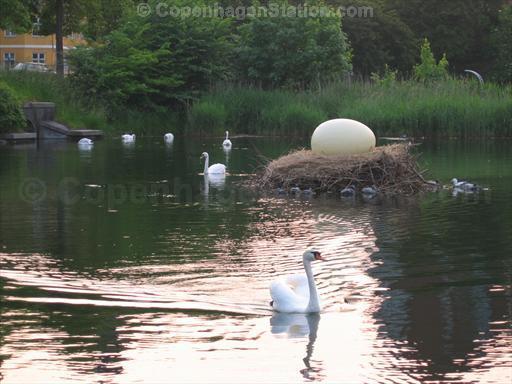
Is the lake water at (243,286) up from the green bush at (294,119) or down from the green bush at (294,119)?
down

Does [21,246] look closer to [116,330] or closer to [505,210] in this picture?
[116,330]

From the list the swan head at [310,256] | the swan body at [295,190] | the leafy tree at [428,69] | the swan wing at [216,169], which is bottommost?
the swan head at [310,256]

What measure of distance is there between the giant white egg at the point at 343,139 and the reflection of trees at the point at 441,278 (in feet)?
12.8

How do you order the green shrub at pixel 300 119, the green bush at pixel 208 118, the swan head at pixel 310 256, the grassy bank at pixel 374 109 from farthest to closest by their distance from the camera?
the green bush at pixel 208 118
the green shrub at pixel 300 119
the grassy bank at pixel 374 109
the swan head at pixel 310 256

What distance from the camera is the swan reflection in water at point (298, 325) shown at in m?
12.6

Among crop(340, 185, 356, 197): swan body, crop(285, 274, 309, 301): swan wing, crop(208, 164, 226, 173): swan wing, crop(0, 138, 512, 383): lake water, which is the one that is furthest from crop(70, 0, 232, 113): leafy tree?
crop(285, 274, 309, 301): swan wing

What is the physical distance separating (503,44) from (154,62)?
38.3 metres

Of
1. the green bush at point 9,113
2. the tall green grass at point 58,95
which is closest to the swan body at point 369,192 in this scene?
the green bush at point 9,113

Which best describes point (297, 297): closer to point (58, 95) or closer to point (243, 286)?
point (243, 286)

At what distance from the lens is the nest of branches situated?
26.6 m

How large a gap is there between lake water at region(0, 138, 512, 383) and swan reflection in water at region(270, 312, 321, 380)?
23 millimetres

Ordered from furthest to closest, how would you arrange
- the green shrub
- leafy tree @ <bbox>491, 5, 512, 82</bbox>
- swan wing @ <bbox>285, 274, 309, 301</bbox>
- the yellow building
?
the yellow building → leafy tree @ <bbox>491, 5, 512, 82</bbox> → the green shrub → swan wing @ <bbox>285, 274, 309, 301</bbox>

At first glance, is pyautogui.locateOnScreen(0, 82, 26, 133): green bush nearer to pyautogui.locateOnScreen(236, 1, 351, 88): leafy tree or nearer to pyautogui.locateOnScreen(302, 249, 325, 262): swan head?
pyautogui.locateOnScreen(236, 1, 351, 88): leafy tree

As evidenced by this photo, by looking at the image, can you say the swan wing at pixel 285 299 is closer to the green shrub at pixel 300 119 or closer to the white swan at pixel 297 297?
the white swan at pixel 297 297
